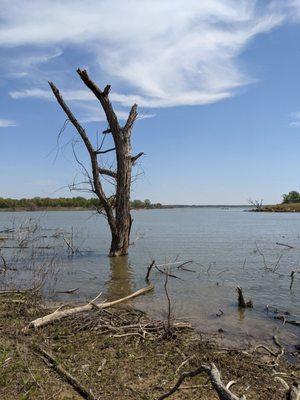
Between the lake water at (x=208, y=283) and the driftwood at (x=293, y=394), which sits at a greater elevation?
the driftwood at (x=293, y=394)

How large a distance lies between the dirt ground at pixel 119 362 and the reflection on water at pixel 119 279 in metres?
3.81

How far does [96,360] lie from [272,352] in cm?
269

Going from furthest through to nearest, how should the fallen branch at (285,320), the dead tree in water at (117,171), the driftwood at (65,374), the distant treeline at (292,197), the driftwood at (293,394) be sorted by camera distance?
the distant treeline at (292,197) → the dead tree in water at (117,171) → the fallen branch at (285,320) → the driftwood at (65,374) → the driftwood at (293,394)

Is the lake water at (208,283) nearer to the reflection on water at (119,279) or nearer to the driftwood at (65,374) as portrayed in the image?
the reflection on water at (119,279)

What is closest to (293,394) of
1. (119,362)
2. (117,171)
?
(119,362)

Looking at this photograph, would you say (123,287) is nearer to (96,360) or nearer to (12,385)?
(96,360)

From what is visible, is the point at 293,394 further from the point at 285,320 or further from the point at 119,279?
the point at 119,279

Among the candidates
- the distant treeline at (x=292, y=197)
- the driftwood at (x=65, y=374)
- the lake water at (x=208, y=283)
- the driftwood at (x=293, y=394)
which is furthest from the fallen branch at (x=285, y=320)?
the distant treeline at (x=292, y=197)

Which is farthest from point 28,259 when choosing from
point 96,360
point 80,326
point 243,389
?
point 243,389

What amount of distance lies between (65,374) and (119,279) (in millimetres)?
8646

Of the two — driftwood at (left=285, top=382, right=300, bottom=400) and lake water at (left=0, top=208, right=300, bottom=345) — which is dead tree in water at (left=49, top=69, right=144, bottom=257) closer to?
lake water at (left=0, top=208, right=300, bottom=345)

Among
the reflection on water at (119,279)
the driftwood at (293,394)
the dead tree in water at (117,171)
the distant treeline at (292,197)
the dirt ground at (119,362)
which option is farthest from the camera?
the distant treeline at (292,197)

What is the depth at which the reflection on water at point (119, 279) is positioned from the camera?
1189 cm

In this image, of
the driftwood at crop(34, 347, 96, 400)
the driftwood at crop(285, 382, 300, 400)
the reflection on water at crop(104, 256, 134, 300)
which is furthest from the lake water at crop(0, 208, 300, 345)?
the driftwood at crop(285, 382, 300, 400)
